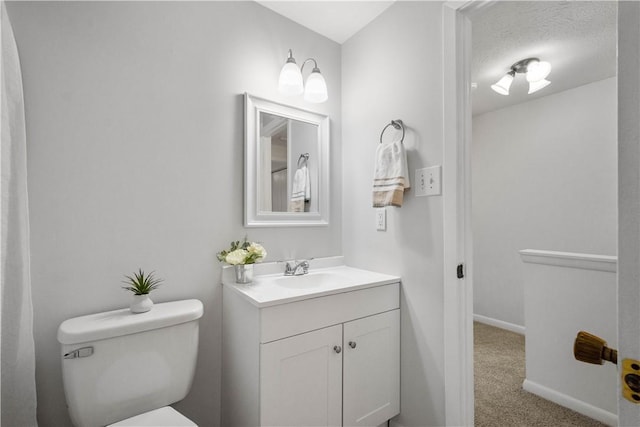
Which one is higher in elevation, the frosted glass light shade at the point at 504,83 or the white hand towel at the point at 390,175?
the frosted glass light shade at the point at 504,83

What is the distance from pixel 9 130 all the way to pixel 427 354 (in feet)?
6.16

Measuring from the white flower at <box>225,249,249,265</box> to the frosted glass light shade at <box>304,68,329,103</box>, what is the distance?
39.3 inches

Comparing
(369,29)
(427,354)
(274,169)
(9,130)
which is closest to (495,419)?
(427,354)

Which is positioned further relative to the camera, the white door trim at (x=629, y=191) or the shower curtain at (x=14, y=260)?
the shower curtain at (x=14, y=260)

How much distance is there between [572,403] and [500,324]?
4.60 feet

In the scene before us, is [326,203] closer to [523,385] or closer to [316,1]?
[316,1]

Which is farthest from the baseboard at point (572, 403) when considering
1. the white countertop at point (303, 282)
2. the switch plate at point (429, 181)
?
the switch plate at point (429, 181)

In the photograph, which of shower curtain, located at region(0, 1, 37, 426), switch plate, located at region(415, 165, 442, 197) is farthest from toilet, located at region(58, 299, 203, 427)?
switch plate, located at region(415, 165, 442, 197)

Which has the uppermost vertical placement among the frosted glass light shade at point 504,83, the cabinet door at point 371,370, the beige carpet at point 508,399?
the frosted glass light shade at point 504,83

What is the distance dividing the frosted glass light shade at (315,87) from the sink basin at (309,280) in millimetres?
1055

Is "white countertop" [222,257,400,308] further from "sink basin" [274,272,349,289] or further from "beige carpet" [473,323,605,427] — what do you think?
"beige carpet" [473,323,605,427]

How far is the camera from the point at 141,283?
1.21m

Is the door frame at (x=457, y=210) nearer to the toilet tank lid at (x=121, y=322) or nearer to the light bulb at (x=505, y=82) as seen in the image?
the toilet tank lid at (x=121, y=322)

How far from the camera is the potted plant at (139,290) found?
3.85ft
